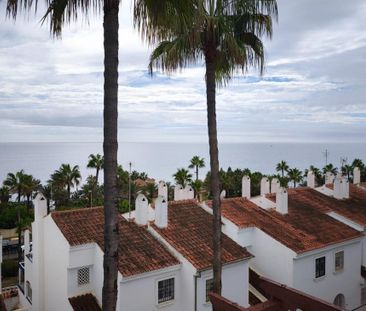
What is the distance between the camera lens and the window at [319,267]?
71.7 ft

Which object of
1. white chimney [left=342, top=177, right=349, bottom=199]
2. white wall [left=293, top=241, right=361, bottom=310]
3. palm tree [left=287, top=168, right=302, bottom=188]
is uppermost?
white chimney [left=342, top=177, right=349, bottom=199]

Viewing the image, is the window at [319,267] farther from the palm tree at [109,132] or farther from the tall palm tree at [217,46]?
the palm tree at [109,132]

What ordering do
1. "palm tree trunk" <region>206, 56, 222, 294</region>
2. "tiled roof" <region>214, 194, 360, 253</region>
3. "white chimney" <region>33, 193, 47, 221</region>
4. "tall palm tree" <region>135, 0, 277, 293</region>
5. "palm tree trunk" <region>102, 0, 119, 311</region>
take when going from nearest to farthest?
"palm tree trunk" <region>102, 0, 119, 311</region> < "tall palm tree" <region>135, 0, 277, 293</region> < "palm tree trunk" <region>206, 56, 222, 294</region> < "white chimney" <region>33, 193, 47, 221</region> < "tiled roof" <region>214, 194, 360, 253</region>

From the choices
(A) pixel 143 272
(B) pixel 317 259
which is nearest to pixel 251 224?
(B) pixel 317 259

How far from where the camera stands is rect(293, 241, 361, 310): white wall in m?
21.1

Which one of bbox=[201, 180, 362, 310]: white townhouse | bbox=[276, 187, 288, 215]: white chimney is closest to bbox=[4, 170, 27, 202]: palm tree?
bbox=[201, 180, 362, 310]: white townhouse

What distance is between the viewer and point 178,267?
17.5 m

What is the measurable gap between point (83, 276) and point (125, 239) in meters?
2.55

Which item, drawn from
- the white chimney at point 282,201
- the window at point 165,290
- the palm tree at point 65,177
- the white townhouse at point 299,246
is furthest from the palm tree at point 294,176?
the window at point 165,290

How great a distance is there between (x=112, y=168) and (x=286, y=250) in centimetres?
1601

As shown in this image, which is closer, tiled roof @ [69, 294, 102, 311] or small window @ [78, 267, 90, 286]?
tiled roof @ [69, 294, 102, 311]

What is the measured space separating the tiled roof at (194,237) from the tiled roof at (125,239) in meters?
0.77

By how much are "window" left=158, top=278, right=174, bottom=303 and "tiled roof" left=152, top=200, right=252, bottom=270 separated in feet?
4.84

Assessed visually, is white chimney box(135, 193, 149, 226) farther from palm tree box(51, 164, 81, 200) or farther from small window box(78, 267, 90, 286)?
palm tree box(51, 164, 81, 200)
